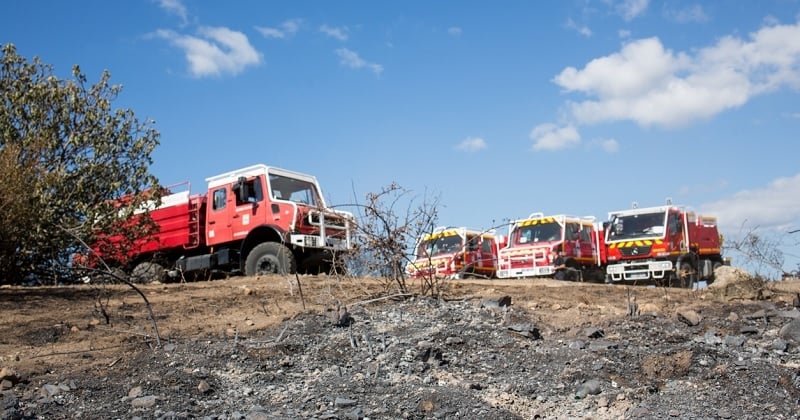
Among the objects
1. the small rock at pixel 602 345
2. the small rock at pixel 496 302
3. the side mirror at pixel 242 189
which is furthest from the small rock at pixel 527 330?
the side mirror at pixel 242 189

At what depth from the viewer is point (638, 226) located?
19828mm

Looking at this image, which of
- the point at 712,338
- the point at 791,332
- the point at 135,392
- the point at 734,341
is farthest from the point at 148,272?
the point at 791,332

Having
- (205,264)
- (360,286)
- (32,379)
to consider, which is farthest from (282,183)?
(32,379)

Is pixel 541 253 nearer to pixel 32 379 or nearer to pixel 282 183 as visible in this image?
pixel 282 183

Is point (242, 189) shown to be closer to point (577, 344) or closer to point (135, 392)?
point (135, 392)

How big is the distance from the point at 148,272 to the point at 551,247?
9.87 metres

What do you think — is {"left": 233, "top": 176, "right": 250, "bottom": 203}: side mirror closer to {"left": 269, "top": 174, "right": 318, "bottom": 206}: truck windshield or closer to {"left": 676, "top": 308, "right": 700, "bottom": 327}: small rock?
{"left": 269, "top": 174, "right": 318, "bottom": 206}: truck windshield

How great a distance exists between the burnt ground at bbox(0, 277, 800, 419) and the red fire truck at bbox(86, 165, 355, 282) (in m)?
5.84

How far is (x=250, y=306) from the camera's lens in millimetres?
8320

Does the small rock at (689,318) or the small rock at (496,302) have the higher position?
the small rock at (496,302)

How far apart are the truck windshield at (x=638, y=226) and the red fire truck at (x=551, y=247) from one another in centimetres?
54

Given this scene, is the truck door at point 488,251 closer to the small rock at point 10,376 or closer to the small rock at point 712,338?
the small rock at point 712,338

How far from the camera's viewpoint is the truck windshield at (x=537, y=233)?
788 inches

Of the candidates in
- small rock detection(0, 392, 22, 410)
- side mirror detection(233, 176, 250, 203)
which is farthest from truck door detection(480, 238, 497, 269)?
small rock detection(0, 392, 22, 410)
